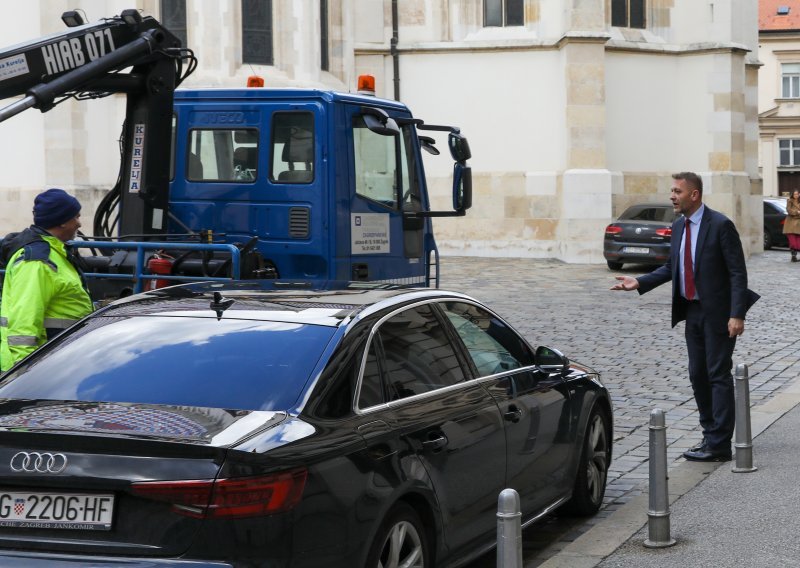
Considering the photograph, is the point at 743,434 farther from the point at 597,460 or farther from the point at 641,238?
the point at 641,238

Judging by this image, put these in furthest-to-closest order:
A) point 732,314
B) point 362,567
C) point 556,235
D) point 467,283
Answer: point 556,235
point 467,283
point 732,314
point 362,567

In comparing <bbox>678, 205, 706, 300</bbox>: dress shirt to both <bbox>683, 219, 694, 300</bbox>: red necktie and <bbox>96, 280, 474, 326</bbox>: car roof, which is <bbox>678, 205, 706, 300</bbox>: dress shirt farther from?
<bbox>96, 280, 474, 326</bbox>: car roof

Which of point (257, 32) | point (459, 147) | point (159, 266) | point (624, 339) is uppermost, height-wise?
point (257, 32)

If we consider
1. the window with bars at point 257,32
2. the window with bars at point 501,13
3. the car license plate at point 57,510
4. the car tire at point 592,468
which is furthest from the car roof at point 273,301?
the window with bars at point 501,13

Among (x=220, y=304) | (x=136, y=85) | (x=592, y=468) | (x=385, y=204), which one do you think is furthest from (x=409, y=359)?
(x=136, y=85)

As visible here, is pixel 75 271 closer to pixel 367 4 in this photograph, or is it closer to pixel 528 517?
pixel 528 517

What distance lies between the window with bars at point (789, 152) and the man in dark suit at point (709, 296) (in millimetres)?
67469

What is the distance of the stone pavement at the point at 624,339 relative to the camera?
28.7 ft

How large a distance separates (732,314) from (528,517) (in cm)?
270

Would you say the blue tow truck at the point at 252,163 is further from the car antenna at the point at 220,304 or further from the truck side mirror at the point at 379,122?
the car antenna at the point at 220,304

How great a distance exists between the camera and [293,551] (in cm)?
441

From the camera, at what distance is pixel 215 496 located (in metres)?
4.29

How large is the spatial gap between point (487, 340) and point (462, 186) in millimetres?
6602

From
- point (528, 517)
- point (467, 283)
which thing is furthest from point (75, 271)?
point (467, 283)
